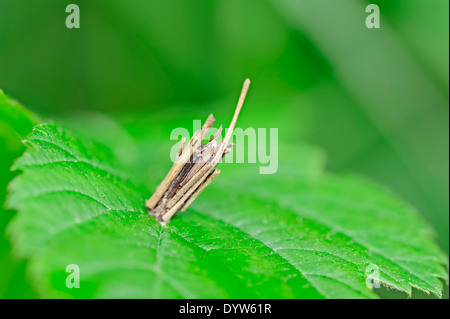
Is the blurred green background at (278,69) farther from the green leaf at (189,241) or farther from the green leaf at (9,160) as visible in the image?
the green leaf at (9,160)

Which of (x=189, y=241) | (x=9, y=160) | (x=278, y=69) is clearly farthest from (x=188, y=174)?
(x=278, y=69)

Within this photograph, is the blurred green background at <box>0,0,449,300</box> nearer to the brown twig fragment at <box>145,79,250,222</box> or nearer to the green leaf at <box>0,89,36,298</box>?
the green leaf at <box>0,89,36,298</box>

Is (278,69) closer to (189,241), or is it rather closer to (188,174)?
(188,174)

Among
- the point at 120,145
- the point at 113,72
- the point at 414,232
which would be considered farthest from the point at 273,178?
the point at 113,72

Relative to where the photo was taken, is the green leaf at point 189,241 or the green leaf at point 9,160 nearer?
the green leaf at point 189,241

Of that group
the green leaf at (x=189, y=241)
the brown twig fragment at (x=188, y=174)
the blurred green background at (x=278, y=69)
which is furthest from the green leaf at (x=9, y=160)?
the blurred green background at (x=278, y=69)

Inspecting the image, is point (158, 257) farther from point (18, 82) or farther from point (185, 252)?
point (18, 82)

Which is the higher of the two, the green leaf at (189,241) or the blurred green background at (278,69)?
the blurred green background at (278,69)
